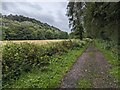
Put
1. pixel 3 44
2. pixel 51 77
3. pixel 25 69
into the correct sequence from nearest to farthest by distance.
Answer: pixel 51 77
pixel 25 69
pixel 3 44

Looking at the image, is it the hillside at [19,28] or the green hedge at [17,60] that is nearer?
the green hedge at [17,60]

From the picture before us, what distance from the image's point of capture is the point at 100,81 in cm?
1002

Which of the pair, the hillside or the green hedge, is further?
the hillside

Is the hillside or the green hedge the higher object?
the hillside

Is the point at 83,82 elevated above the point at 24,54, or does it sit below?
below

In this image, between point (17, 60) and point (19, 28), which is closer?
point (17, 60)

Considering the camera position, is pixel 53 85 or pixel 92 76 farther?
pixel 92 76

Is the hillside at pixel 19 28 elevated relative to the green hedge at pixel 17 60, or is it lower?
elevated

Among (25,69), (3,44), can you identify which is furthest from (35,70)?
(3,44)

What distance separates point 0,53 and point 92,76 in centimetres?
475

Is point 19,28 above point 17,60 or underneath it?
above

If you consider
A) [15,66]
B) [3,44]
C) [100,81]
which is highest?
[3,44]

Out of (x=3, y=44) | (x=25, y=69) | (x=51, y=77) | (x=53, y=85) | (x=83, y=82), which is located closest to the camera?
(x=53, y=85)

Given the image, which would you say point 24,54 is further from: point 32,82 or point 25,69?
point 32,82
